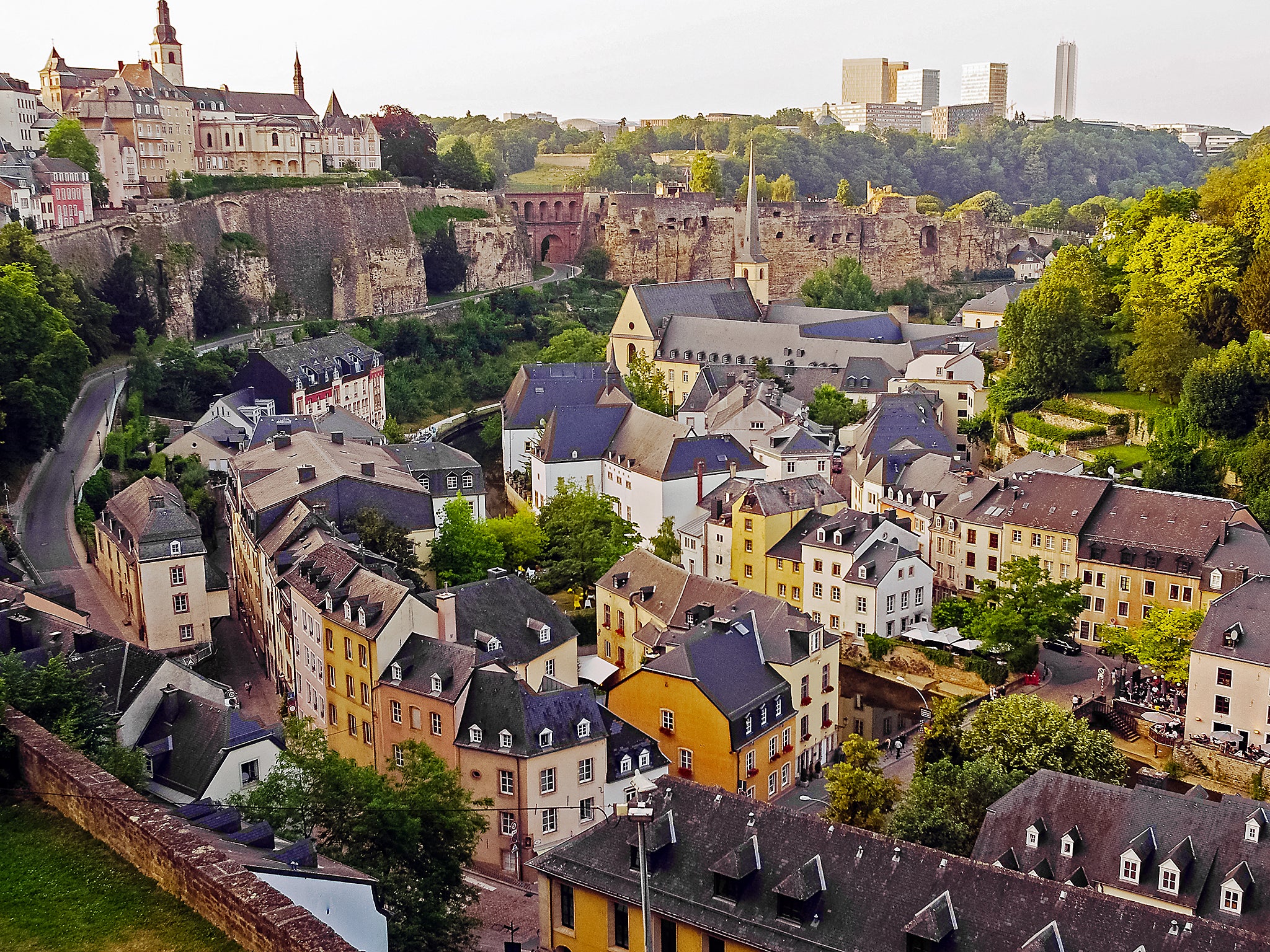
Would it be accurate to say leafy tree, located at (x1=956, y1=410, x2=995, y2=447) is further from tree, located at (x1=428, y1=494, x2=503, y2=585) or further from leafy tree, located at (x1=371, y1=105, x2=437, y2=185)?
leafy tree, located at (x1=371, y1=105, x2=437, y2=185)

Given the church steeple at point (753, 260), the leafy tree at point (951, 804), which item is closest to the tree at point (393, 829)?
the leafy tree at point (951, 804)

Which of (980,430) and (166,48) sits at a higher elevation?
(166,48)

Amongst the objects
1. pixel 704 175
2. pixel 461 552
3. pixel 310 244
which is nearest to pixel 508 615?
pixel 461 552

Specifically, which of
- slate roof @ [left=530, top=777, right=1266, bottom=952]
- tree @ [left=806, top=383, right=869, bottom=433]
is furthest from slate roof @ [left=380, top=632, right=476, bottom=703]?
tree @ [left=806, top=383, right=869, bottom=433]

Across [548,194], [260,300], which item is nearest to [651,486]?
[260,300]

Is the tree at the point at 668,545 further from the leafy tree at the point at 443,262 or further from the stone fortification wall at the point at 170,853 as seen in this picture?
the leafy tree at the point at 443,262

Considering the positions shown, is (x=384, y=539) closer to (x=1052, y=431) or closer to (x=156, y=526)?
(x=156, y=526)
